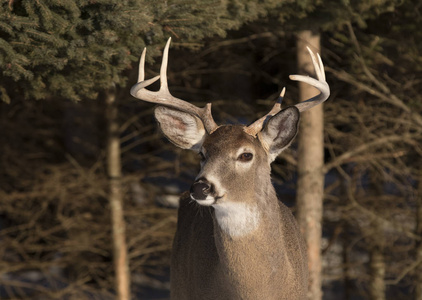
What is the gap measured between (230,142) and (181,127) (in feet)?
1.73

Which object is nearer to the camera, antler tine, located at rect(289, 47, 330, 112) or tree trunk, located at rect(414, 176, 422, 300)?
antler tine, located at rect(289, 47, 330, 112)

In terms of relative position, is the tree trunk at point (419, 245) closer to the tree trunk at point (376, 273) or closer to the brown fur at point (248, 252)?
the tree trunk at point (376, 273)

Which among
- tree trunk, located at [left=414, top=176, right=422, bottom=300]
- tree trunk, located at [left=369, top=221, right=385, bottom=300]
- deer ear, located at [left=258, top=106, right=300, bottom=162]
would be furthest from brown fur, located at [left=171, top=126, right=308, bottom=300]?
tree trunk, located at [left=369, top=221, right=385, bottom=300]

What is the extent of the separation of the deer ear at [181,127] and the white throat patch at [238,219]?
0.63 metres

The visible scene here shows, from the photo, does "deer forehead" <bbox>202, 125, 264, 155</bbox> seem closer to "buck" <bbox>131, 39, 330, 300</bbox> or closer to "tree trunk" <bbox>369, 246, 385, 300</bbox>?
"buck" <bbox>131, 39, 330, 300</bbox>

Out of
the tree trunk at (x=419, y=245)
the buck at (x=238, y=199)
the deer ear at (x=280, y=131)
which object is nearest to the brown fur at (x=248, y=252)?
the buck at (x=238, y=199)

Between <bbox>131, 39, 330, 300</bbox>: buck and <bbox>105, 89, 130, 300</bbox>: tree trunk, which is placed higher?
<bbox>131, 39, 330, 300</bbox>: buck

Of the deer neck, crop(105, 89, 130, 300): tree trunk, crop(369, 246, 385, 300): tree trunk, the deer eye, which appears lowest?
crop(369, 246, 385, 300): tree trunk

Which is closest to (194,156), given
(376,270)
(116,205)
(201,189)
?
(116,205)

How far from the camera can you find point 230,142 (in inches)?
182

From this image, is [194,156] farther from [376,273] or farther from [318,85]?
[318,85]

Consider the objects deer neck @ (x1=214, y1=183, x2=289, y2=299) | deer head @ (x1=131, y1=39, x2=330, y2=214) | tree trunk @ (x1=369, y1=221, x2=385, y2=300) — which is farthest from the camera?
tree trunk @ (x1=369, y1=221, x2=385, y2=300)

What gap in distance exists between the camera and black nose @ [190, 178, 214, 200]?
4223 mm

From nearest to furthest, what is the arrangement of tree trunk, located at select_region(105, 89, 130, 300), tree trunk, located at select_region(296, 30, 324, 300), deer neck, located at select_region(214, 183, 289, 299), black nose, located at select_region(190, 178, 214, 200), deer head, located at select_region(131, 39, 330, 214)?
1. black nose, located at select_region(190, 178, 214, 200)
2. deer head, located at select_region(131, 39, 330, 214)
3. deer neck, located at select_region(214, 183, 289, 299)
4. tree trunk, located at select_region(296, 30, 324, 300)
5. tree trunk, located at select_region(105, 89, 130, 300)
